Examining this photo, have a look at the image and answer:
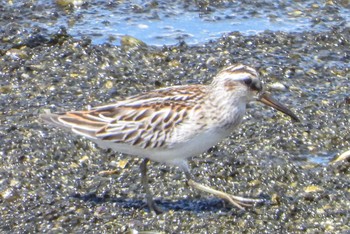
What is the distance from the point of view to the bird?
26.2ft

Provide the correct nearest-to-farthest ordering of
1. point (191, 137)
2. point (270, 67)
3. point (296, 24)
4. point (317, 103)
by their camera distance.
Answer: point (191, 137), point (317, 103), point (270, 67), point (296, 24)

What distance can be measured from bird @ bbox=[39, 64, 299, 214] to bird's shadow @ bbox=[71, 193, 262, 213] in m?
0.12

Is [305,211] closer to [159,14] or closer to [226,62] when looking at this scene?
[226,62]

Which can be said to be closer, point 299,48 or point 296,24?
point 299,48

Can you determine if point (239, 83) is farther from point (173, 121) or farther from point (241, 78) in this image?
point (173, 121)

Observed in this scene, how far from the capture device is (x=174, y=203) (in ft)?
27.2

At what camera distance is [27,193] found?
27.3 ft

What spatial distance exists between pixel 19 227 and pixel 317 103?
137 inches

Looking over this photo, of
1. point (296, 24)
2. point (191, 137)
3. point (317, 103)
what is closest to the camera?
point (191, 137)

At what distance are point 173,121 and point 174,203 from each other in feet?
2.40

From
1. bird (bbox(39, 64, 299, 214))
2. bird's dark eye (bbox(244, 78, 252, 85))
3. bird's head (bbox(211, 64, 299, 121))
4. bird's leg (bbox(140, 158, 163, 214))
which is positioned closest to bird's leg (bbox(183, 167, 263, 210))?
bird (bbox(39, 64, 299, 214))

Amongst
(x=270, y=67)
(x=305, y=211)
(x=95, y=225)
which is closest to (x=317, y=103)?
(x=270, y=67)

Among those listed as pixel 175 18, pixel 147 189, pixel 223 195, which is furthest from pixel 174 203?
pixel 175 18

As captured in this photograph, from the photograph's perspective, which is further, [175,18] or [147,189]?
[175,18]
